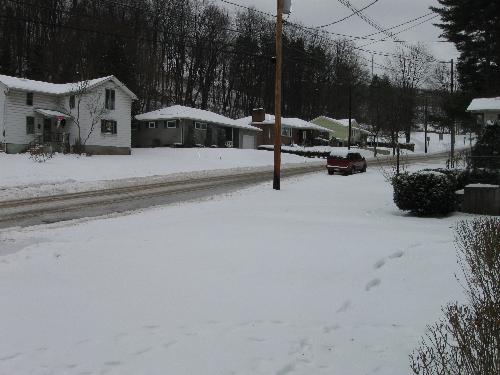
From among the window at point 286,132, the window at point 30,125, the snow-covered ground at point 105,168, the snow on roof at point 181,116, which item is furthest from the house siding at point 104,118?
the window at point 286,132

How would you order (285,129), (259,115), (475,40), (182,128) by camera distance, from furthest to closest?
1. (285,129)
2. (259,115)
3. (182,128)
4. (475,40)

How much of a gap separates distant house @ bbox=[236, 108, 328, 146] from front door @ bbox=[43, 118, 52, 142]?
24.7m

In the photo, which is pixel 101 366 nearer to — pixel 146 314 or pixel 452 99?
pixel 146 314

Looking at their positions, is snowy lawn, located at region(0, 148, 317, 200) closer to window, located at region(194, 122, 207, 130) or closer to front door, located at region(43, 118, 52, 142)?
front door, located at region(43, 118, 52, 142)

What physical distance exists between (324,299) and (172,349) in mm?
2145

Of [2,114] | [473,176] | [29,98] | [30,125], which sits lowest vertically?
[473,176]

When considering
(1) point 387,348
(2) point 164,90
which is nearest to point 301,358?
(1) point 387,348

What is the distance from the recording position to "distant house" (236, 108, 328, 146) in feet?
215

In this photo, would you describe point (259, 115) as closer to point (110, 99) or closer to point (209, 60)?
point (209, 60)

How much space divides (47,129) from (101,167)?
1265cm

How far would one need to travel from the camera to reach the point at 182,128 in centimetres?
5075

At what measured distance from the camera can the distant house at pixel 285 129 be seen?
65.5 m

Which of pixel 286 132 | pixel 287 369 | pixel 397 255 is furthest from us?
pixel 286 132

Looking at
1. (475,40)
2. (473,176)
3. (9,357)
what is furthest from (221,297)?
(475,40)
